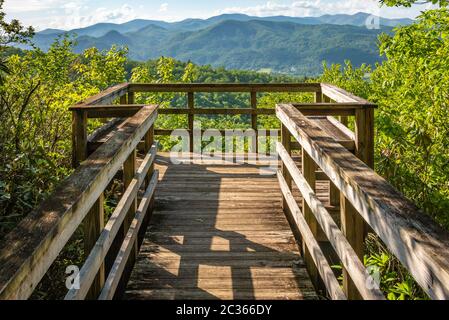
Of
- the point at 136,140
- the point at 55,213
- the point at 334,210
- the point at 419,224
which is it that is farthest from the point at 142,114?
the point at 419,224

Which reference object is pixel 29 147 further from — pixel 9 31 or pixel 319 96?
pixel 319 96

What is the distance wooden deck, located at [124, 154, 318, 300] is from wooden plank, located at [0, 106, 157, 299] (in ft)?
Result: 4.10

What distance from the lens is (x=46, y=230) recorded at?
162cm

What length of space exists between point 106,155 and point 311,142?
1.31 m

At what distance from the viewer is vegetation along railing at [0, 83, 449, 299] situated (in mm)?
1469

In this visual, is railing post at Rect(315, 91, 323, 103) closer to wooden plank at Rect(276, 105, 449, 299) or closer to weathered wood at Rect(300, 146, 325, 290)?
weathered wood at Rect(300, 146, 325, 290)

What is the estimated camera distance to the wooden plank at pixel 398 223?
1.38 metres

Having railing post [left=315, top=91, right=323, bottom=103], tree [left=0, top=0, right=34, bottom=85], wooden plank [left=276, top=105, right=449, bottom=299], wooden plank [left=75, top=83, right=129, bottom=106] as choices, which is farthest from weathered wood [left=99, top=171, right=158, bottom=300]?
railing post [left=315, top=91, right=323, bottom=103]

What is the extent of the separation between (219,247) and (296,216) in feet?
2.70

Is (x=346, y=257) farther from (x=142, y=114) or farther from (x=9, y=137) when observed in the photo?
(x=9, y=137)

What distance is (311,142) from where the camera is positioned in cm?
309

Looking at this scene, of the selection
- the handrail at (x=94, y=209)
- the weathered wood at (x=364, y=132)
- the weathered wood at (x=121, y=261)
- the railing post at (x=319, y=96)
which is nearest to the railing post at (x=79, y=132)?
the handrail at (x=94, y=209)

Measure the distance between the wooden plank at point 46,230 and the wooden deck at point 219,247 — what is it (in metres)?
1.25

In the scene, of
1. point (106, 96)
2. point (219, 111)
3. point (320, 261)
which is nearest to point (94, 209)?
point (320, 261)
